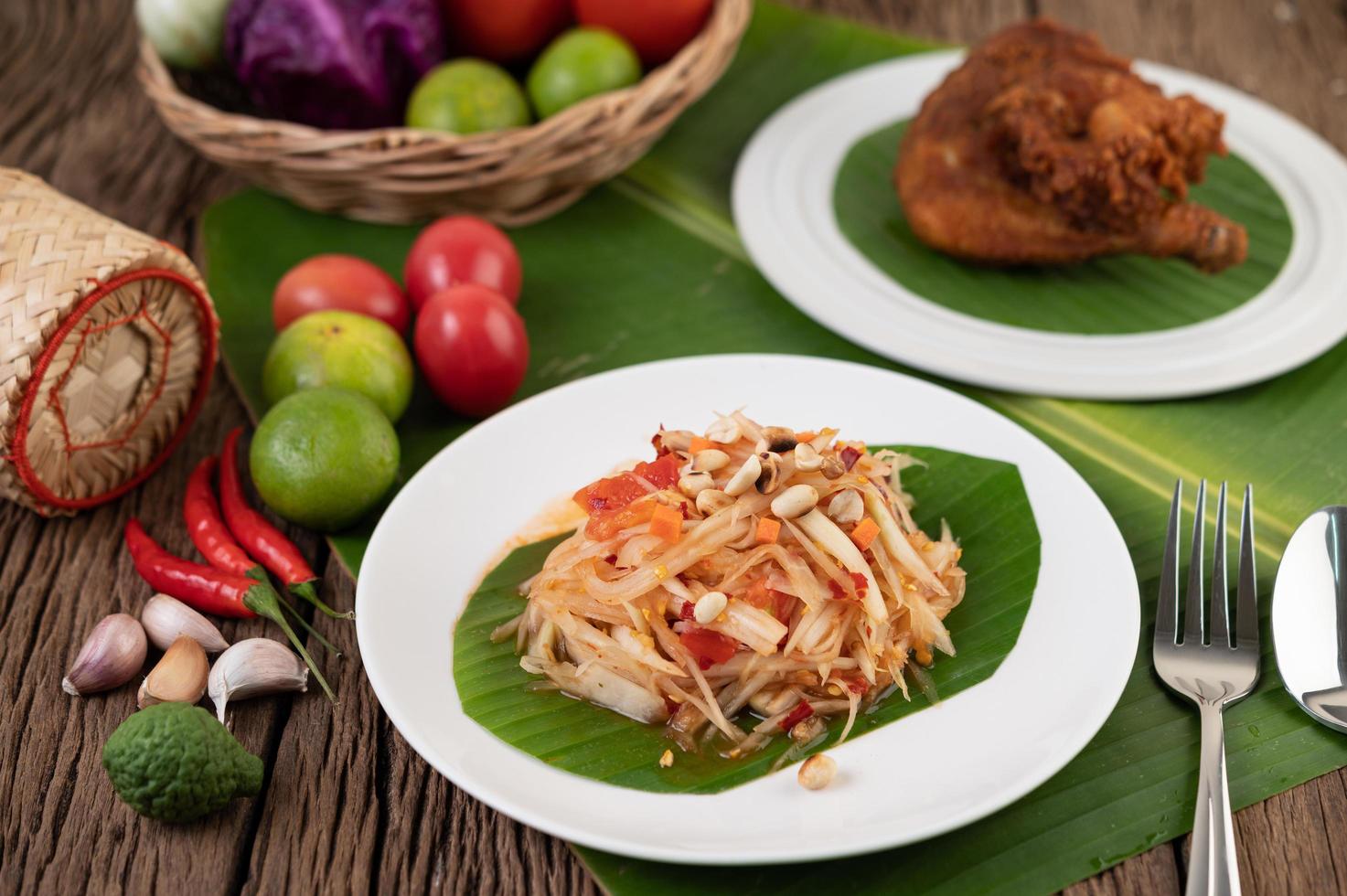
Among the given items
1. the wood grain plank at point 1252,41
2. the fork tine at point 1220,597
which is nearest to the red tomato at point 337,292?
the fork tine at point 1220,597

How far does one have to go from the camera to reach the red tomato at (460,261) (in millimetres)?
4516

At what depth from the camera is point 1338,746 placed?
3.02 metres

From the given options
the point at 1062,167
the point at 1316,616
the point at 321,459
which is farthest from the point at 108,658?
the point at 1062,167

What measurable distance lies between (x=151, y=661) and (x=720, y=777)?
1697 millimetres

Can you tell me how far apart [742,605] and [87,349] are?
84.6 inches

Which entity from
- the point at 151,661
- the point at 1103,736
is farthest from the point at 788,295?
the point at 151,661

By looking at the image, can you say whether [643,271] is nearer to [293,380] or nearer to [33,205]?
[293,380]

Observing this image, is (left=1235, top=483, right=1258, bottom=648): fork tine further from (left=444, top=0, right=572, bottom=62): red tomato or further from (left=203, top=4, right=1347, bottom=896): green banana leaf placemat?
(left=444, top=0, right=572, bottom=62): red tomato

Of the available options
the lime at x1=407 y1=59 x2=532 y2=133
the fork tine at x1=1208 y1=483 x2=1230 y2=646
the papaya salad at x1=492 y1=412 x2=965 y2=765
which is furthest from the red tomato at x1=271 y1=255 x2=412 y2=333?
the fork tine at x1=1208 y1=483 x2=1230 y2=646

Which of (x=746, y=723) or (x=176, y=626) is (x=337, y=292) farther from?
(x=746, y=723)

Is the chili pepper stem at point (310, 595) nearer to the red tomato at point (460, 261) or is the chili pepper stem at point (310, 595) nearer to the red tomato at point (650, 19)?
the red tomato at point (460, 261)

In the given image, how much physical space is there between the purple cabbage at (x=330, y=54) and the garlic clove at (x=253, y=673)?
9.35ft

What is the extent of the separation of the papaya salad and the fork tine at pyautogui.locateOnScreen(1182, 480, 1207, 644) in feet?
2.22

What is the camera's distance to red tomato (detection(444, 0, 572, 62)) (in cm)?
550
